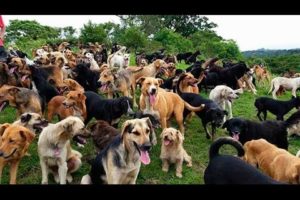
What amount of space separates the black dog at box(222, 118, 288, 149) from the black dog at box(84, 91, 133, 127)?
7.36 ft

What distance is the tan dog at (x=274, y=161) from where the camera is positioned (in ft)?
19.0

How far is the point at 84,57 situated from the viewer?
1544 centimetres

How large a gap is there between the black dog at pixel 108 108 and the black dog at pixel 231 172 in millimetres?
3708

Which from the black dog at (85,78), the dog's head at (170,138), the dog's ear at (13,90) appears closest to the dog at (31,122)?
the dog's ear at (13,90)

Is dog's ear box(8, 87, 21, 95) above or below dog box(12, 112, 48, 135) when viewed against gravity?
above

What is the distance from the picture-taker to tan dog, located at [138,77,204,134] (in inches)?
360

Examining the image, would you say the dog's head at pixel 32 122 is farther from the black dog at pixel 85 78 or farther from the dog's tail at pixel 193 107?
the black dog at pixel 85 78

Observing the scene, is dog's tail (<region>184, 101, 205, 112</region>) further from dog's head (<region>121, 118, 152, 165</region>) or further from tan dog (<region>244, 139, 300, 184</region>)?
dog's head (<region>121, 118, 152, 165</region>)

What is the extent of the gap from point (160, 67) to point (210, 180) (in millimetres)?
9424

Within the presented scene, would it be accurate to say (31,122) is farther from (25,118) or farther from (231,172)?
(231,172)

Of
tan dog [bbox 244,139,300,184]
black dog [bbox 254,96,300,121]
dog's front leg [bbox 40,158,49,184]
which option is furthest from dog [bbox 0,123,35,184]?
black dog [bbox 254,96,300,121]

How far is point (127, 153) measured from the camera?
223 inches

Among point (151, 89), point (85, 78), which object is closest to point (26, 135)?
point (151, 89)
